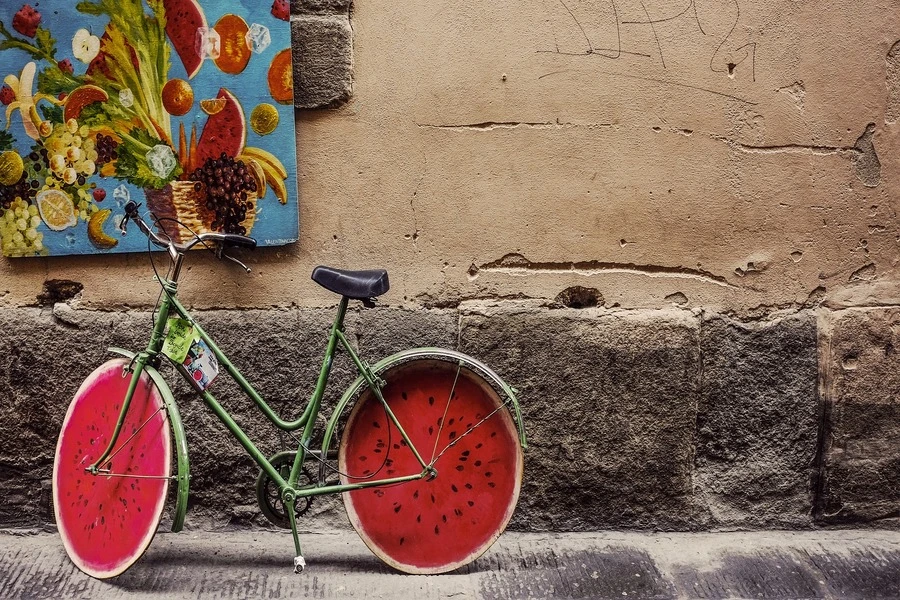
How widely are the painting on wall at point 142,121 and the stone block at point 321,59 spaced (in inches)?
2.2

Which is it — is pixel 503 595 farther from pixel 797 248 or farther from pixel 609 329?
pixel 797 248

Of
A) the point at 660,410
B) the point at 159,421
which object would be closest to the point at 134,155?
the point at 159,421

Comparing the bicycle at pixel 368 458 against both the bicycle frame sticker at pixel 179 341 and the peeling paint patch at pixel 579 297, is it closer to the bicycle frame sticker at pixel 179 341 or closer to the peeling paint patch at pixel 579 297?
the bicycle frame sticker at pixel 179 341

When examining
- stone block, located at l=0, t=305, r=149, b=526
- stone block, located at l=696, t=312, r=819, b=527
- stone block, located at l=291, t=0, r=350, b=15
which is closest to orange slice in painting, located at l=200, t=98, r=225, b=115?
stone block, located at l=291, t=0, r=350, b=15

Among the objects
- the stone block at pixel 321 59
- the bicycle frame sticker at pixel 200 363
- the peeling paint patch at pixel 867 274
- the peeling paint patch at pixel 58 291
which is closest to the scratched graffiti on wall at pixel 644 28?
the stone block at pixel 321 59

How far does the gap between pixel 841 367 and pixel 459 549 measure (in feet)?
5.38

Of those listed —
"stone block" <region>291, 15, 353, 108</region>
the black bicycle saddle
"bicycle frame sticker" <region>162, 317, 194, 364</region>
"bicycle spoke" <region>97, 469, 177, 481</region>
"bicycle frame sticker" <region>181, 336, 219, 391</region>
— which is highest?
"stone block" <region>291, 15, 353, 108</region>

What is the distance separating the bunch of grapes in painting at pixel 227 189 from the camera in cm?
339

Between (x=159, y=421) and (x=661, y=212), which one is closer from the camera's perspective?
(x=159, y=421)

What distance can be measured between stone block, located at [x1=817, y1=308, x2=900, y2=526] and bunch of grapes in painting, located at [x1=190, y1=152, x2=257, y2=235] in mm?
2294

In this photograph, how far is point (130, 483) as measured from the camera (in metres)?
3.08

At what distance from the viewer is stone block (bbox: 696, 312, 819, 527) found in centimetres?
352

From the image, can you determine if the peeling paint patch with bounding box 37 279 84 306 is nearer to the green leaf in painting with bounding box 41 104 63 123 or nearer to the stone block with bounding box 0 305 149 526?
the stone block with bounding box 0 305 149 526

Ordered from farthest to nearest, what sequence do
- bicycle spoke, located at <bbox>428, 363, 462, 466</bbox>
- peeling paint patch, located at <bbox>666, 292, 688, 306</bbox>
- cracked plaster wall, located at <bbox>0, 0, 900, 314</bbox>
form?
peeling paint patch, located at <bbox>666, 292, 688, 306</bbox>, cracked plaster wall, located at <bbox>0, 0, 900, 314</bbox>, bicycle spoke, located at <bbox>428, 363, 462, 466</bbox>
